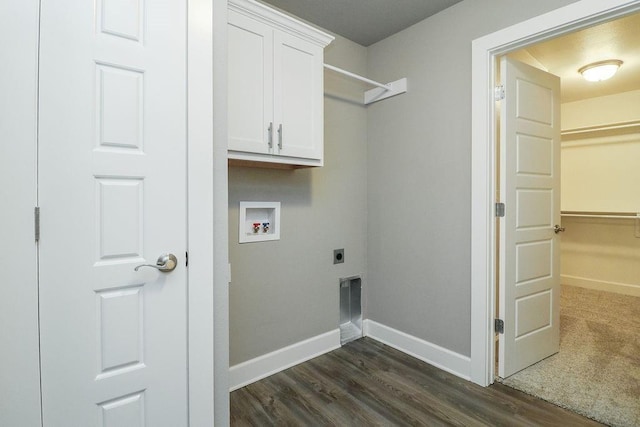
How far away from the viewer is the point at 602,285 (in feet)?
14.1

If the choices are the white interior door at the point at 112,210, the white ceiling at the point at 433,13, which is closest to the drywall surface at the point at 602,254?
the white ceiling at the point at 433,13

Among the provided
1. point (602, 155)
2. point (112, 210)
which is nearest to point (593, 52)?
point (602, 155)

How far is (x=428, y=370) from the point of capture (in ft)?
7.50

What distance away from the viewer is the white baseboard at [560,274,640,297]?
407 centimetres

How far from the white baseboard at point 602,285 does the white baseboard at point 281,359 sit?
403cm

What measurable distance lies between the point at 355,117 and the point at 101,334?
7.84 ft

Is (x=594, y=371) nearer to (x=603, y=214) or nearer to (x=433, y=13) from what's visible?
(x=603, y=214)

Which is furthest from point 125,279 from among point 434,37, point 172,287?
point 434,37

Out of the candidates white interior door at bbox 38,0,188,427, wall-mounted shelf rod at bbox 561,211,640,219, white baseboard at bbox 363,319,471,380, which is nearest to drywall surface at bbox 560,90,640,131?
wall-mounted shelf rod at bbox 561,211,640,219

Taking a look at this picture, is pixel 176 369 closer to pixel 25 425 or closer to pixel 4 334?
pixel 25 425

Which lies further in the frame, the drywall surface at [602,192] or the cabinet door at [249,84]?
the drywall surface at [602,192]

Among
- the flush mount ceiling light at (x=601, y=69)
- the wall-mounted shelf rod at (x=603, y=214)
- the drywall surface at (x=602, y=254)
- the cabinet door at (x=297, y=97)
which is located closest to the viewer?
the cabinet door at (x=297, y=97)

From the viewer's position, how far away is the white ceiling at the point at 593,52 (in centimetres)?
252

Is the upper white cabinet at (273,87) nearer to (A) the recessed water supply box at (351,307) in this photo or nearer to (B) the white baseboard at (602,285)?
(A) the recessed water supply box at (351,307)
